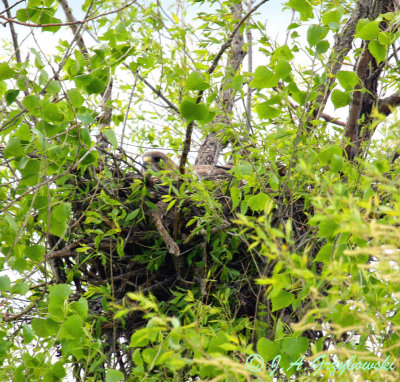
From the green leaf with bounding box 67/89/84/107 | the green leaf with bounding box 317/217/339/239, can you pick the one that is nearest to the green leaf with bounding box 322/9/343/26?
the green leaf with bounding box 317/217/339/239

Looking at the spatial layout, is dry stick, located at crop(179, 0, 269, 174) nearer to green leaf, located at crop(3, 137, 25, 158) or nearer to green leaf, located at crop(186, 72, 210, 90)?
green leaf, located at crop(186, 72, 210, 90)

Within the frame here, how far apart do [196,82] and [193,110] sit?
0.12m

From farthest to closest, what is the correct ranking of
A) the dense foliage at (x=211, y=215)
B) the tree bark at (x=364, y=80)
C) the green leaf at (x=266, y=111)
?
1. the tree bark at (x=364, y=80)
2. the green leaf at (x=266, y=111)
3. the dense foliage at (x=211, y=215)

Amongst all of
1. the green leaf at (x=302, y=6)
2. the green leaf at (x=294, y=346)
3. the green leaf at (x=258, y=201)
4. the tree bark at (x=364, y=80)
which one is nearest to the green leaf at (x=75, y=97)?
the green leaf at (x=258, y=201)

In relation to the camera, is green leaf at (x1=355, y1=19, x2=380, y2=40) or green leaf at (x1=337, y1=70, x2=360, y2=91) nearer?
green leaf at (x1=355, y1=19, x2=380, y2=40)

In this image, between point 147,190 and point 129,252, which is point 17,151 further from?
point 129,252

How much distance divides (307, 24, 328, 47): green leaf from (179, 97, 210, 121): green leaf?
0.52 m

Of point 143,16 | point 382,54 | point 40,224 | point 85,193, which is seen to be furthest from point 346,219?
point 143,16

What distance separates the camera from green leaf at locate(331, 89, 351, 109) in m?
2.36

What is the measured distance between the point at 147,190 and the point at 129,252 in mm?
491

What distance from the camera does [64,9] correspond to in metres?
3.77

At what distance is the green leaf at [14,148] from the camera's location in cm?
221

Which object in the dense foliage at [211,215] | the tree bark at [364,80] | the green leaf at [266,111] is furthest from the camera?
the tree bark at [364,80]

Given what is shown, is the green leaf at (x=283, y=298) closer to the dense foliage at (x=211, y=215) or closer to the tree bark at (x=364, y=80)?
the dense foliage at (x=211, y=215)
